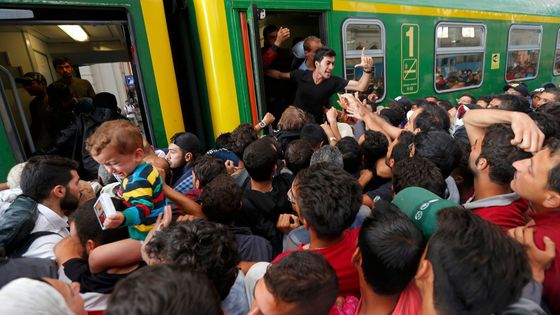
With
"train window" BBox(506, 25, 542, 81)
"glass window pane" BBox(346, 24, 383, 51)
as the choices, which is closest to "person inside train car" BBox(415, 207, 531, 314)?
"glass window pane" BBox(346, 24, 383, 51)

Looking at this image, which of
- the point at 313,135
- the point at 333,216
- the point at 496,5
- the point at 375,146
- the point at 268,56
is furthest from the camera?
the point at 496,5

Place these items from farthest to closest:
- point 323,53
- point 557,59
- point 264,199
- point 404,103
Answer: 1. point 557,59
2. point 404,103
3. point 323,53
4. point 264,199

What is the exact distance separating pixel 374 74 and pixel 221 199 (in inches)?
124

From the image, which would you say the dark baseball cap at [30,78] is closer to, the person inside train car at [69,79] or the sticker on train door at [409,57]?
the person inside train car at [69,79]

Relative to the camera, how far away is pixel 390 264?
2.97 ft

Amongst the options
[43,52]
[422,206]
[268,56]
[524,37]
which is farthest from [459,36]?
[43,52]

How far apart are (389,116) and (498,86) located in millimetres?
4002

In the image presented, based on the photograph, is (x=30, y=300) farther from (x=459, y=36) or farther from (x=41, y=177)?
(x=459, y=36)

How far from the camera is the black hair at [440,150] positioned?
1.68m

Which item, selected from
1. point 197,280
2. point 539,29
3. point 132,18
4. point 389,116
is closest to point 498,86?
point 539,29

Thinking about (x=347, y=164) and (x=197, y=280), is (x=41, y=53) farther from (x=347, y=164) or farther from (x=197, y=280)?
(x=197, y=280)

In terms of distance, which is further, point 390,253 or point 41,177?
point 41,177

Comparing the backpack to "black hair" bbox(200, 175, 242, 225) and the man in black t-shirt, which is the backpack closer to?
"black hair" bbox(200, 175, 242, 225)

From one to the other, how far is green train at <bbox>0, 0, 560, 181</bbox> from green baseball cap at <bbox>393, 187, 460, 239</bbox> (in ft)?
5.97
